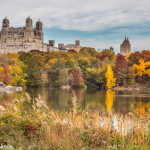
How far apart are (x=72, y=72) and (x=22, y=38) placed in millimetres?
81889

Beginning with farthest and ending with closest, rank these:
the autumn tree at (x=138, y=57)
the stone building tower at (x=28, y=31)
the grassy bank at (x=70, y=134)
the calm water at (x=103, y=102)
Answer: the stone building tower at (x=28, y=31)
the autumn tree at (x=138, y=57)
the calm water at (x=103, y=102)
the grassy bank at (x=70, y=134)

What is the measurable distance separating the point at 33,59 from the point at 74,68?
969cm

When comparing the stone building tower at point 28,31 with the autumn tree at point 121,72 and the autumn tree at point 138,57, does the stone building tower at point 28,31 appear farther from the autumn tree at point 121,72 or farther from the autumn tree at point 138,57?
the autumn tree at point 121,72

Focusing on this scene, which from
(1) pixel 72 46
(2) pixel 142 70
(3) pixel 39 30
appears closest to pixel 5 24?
(3) pixel 39 30

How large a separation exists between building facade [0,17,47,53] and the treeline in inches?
2551

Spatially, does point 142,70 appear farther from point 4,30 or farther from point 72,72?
point 4,30

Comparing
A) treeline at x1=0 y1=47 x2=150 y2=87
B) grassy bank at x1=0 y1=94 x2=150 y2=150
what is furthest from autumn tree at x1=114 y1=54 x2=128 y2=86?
grassy bank at x1=0 y1=94 x2=150 y2=150

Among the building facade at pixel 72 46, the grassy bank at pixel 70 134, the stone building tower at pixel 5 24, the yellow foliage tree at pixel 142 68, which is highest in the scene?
the stone building tower at pixel 5 24

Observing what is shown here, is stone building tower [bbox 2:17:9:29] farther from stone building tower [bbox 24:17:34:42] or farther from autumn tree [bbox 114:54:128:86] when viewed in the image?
autumn tree [bbox 114:54:128:86]

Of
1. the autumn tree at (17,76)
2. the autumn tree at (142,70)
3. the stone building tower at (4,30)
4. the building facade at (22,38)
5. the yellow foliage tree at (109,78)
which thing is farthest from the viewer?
the stone building tower at (4,30)

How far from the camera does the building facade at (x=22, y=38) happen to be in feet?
396

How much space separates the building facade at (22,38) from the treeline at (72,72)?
213ft

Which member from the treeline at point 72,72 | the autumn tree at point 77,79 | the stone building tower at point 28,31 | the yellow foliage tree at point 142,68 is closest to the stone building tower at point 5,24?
the stone building tower at point 28,31

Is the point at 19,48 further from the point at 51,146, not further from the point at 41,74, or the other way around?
the point at 51,146
